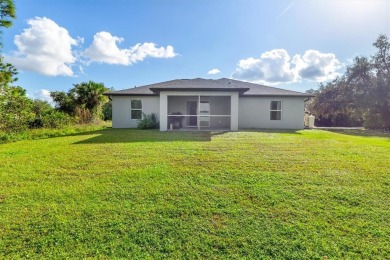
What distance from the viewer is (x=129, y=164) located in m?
5.70

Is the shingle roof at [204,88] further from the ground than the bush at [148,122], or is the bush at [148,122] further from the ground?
the shingle roof at [204,88]

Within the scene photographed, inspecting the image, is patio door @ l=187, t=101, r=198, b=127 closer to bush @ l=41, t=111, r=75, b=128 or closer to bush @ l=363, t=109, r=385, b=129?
bush @ l=41, t=111, r=75, b=128

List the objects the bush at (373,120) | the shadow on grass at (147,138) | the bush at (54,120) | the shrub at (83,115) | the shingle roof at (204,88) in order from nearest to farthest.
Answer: the shadow on grass at (147,138), the shingle roof at (204,88), the bush at (54,120), the shrub at (83,115), the bush at (373,120)

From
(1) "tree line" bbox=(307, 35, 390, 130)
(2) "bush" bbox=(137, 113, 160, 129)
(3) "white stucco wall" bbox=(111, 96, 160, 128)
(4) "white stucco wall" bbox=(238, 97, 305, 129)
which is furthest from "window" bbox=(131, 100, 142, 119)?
(1) "tree line" bbox=(307, 35, 390, 130)

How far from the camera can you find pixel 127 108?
52.7ft

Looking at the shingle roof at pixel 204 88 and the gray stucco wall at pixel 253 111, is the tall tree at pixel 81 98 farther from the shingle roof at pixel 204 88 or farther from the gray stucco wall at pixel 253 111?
the shingle roof at pixel 204 88

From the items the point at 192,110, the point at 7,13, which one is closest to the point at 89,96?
the point at 192,110

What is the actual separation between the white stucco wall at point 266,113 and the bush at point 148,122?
6261 mm

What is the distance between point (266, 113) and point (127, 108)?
10.4 meters

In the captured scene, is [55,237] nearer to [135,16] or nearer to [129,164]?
[129,164]

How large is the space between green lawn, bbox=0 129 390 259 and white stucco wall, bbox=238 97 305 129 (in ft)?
32.5

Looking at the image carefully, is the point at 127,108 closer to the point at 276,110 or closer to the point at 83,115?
the point at 83,115

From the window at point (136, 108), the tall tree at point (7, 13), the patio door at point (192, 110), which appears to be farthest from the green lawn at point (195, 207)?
the patio door at point (192, 110)

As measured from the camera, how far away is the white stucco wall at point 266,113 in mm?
15898
